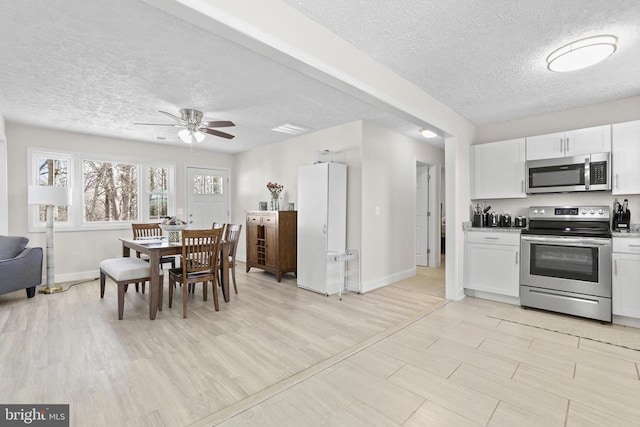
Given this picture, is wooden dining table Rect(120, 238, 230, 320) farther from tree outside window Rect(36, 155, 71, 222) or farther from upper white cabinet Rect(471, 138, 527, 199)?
upper white cabinet Rect(471, 138, 527, 199)

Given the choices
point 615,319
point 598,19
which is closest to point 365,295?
point 615,319

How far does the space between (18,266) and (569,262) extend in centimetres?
643

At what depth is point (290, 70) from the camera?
277cm

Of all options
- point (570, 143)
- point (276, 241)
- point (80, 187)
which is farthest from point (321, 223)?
point (80, 187)

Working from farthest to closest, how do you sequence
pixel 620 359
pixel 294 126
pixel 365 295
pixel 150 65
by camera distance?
1. pixel 294 126
2. pixel 365 295
3. pixel 150 65
4. pixel 620 359

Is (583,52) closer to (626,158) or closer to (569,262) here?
(626,158)

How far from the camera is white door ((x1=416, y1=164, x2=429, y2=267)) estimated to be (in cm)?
600

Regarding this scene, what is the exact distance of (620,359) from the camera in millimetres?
2379

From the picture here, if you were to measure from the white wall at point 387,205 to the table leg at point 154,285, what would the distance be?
2.54 m

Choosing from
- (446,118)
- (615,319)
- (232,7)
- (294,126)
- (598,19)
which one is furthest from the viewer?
(294,126)

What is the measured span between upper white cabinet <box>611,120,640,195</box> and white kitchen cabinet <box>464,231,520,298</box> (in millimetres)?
1089

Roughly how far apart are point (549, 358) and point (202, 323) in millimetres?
3103

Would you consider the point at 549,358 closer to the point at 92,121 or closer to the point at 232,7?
the point at 232,7

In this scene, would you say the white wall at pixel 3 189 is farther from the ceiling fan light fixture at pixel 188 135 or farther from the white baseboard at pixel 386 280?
the white baseboard at pixel 386 280
